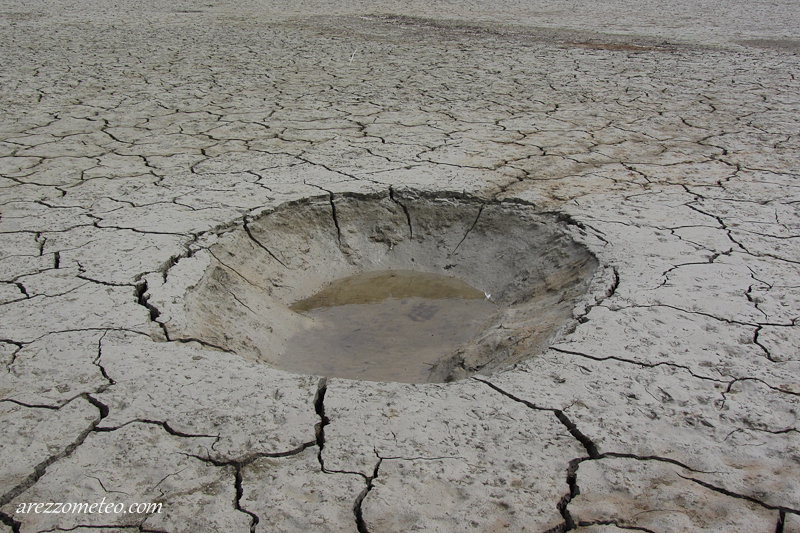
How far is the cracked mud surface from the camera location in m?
1.52

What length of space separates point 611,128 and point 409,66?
8.49ft

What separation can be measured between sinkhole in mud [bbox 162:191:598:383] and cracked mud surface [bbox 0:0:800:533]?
0.08 metres

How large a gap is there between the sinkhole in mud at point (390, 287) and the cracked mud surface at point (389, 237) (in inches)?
3.0

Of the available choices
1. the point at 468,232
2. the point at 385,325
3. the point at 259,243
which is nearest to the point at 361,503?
the point at 385,325

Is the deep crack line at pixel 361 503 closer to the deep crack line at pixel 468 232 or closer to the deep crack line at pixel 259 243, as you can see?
the deep crack line at pixel 259 243

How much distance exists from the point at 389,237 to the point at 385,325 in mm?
566

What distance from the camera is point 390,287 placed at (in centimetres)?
331

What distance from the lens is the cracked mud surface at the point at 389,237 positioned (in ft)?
4.99

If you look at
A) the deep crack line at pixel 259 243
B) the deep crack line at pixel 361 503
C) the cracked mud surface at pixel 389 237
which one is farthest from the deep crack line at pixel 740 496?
the deep crack line at pixel 259 243

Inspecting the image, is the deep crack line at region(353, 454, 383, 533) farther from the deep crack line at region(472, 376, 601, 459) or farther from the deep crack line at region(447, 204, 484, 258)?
the deep crack line at region(447, 204, 484, 258)

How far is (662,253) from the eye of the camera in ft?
8.78

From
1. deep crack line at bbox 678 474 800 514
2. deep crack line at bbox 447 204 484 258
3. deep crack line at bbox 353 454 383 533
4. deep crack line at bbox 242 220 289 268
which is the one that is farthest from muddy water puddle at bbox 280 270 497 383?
deep crack line at bbox 678 474 800 514

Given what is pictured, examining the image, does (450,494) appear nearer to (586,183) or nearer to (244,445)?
(244,445)

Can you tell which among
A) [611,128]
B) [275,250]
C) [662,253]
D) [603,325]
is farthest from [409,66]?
[603,325]
